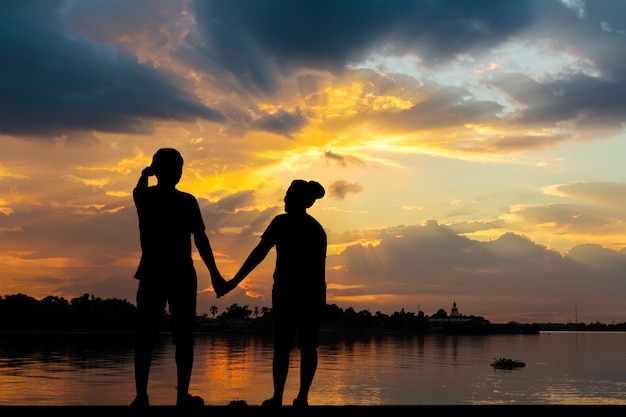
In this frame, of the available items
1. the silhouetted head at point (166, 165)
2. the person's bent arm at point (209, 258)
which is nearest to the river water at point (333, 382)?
the person's bent arm at point (209, 258)

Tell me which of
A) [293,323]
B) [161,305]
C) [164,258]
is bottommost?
[293,323]

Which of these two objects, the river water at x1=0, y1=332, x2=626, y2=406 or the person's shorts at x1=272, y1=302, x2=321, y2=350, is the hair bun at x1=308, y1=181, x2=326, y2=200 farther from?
the river water at x1=0, y1=332, x2=626, y2=406

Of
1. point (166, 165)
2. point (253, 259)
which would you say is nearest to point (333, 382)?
point (253, 259)

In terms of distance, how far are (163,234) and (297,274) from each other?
67.9 inches

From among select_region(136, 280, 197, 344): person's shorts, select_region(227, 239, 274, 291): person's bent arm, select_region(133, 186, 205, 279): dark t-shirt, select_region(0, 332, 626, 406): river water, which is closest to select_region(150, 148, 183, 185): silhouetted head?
select_region(133, 186, 205, 279): dark t-shirt

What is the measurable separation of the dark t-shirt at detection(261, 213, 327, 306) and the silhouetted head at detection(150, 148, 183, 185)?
55.2 inches

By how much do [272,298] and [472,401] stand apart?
72809 mm

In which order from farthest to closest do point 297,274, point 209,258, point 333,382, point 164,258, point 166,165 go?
1. point 333,382
2. point 297,274
3. point 209,258
4. point 166,165
5. point 164,258

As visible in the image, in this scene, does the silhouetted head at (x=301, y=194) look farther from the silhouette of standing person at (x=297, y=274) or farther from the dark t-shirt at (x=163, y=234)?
the dark t-shirt at (x=163, y=234)

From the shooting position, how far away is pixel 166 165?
803cm

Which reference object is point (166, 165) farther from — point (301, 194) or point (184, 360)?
point (184, 360)

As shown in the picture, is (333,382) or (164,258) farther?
(333,382)

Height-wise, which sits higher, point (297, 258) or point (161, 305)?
point (297, 258)
